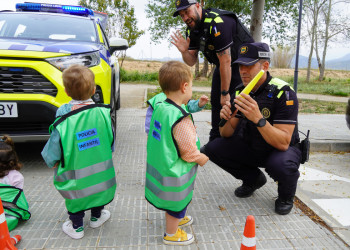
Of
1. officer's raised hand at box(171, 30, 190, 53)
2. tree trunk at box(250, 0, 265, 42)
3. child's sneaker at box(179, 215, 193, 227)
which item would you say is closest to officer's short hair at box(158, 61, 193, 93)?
child's sneaker at box(179, 215, 193, 227)

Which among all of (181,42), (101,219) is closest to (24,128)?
(101,219)

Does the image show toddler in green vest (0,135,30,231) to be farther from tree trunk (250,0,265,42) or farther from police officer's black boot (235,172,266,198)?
tree trunk (250,0,265,42)

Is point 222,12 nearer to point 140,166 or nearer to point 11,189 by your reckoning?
point 140,166

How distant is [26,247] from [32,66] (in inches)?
74.5

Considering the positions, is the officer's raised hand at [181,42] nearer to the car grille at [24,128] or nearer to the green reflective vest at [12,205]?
the car grille at [24,128]

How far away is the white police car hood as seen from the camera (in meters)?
3.42

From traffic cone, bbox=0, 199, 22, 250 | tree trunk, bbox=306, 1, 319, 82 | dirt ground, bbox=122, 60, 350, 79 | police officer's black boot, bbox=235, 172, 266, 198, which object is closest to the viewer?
traffic cone, bbox=0, 199, 22, 250

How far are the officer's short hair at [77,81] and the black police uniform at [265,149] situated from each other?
1445mm

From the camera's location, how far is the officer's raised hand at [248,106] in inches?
96.4

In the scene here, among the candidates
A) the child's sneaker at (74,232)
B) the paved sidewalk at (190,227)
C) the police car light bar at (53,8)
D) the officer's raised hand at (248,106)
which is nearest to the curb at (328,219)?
the paved sidewalk at (190,227)

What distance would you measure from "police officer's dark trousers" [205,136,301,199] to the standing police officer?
2.04 ft

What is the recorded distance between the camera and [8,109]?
326cm

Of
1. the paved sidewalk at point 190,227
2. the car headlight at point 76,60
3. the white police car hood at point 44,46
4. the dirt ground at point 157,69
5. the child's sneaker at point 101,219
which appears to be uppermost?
the dirt ground at point 157,69

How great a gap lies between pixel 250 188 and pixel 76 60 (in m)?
2.36
